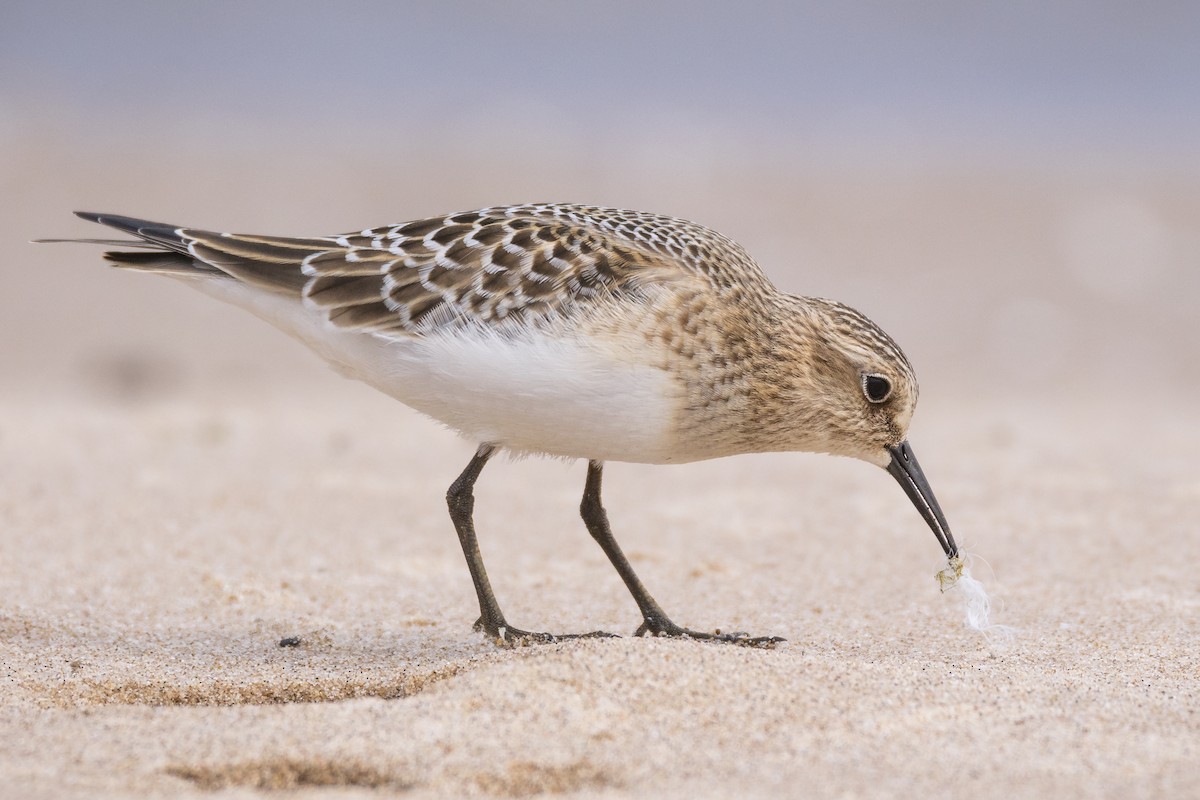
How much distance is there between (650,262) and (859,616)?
1783 mm

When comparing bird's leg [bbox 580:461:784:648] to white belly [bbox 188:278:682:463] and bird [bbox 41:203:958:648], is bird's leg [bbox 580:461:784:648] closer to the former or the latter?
bird [bbox 41:203:958:648]

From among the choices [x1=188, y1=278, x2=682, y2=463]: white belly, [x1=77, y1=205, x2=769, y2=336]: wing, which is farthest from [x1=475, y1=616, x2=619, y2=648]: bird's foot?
[x1=77, y1=205, x2=769, y2=336]: wing

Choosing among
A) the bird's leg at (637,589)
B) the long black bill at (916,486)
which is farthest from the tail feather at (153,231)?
the long black bill at (916,486)

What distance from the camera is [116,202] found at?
1556 centimetres

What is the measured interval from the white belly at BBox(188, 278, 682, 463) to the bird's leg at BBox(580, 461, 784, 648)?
0.61 m

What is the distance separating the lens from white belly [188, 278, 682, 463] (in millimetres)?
4395

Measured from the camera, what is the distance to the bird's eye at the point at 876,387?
4.86 meters

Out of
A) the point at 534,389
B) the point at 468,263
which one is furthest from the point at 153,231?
the point at 534,389

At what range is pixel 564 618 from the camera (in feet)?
18.1

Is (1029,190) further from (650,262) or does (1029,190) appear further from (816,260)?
(650,262)

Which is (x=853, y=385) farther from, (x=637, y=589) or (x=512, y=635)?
(x=512, y=635)

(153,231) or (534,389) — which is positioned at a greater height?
(153,231)

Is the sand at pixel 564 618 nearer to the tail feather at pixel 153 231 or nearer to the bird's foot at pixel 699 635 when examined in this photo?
the bird's foot at pixel 699 635

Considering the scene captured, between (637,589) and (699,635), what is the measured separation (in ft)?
0.96
